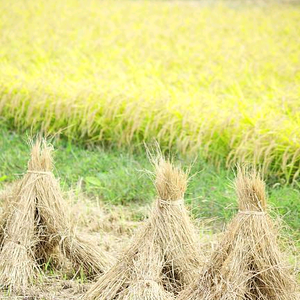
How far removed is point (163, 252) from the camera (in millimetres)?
2896

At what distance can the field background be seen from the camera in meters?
4.71

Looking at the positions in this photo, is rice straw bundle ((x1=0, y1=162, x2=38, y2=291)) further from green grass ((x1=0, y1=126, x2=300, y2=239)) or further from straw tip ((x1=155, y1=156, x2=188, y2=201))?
straw tip ((x1=155, y1=156, x2=188, y2=201))

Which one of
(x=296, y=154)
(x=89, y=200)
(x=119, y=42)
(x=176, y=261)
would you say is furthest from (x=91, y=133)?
(x=119, y=42)

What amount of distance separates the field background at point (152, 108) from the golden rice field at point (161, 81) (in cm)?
2

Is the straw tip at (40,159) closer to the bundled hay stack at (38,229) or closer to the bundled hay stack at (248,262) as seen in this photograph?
the bundled hay stack at (38,229)

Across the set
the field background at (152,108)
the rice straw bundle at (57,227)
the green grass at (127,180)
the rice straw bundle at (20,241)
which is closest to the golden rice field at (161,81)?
the field background at (152,108)

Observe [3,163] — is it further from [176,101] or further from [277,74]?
[277,74]

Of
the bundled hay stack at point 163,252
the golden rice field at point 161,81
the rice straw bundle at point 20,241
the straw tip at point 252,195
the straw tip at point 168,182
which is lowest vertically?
the golden rice field at point 161,81

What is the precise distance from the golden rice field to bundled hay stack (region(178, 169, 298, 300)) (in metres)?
2.05

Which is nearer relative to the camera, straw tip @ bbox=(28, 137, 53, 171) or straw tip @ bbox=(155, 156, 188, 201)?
straw tip @ bbox=(155, 156, 188, 201)

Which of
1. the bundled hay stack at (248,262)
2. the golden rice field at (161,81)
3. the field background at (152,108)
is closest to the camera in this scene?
the bundled hay stack at (248,262)

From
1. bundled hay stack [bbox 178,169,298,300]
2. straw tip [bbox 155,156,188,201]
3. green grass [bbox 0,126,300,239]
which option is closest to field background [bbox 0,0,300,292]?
green grass [bbox 0,126,300,239]

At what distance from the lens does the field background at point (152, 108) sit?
185 inches

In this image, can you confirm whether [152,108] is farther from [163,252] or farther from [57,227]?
[163,252]
